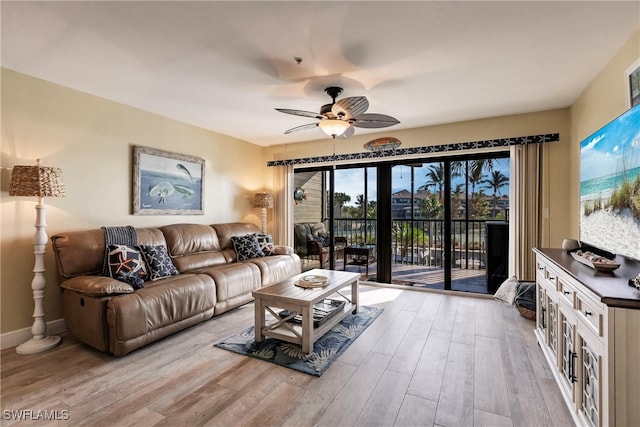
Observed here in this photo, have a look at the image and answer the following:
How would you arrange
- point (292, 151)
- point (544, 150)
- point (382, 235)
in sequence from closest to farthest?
point (544, 150), point (382, 235), point (292, 151)

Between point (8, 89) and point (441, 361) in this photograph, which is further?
point (8, 89)

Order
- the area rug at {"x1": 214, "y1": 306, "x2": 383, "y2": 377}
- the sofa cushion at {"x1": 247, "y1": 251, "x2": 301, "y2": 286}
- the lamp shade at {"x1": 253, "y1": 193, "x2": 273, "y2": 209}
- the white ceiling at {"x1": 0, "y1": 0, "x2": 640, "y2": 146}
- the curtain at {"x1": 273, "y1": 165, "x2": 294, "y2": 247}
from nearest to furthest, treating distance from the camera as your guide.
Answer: the white ceiling at {"x1": 0, "y1": 0, "x2": 640, "y2": 146}
the area rug at {"x1": 214, "y1": 306, "x2": 383, "y2": 377}
the sofa cushion at {"x1": 247, "y1": 251, "x2": 301, "y2": 286}
the lamp shade at {"x1": 253, "y1": 193, "x2": 273, "y2": 209}
the curtain at {"x1": 273, "y1": 165, "x2": 294, "y2": 247}

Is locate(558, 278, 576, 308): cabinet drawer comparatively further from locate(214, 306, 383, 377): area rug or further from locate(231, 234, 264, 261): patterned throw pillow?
locate(231, 234, 264, 261): patterned throw pillow

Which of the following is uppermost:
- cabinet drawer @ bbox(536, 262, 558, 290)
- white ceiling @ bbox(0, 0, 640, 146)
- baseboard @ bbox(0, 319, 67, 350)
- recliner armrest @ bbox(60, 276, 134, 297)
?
white ceiling @ bbox(0, 0, 640, 146)

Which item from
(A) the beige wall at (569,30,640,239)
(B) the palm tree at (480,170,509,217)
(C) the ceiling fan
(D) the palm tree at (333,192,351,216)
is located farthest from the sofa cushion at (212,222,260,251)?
(A) the beige wall at (569,30,640,239)

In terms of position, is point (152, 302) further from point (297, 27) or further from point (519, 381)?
point (519, 381)

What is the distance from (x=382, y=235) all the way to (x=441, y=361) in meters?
2.59

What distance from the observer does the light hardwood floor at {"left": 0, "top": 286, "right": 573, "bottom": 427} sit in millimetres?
1772

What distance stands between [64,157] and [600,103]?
206 inches

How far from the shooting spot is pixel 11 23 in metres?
2.01

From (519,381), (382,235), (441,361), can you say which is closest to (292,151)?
(382,235)

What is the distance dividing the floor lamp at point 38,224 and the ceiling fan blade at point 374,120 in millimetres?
2848

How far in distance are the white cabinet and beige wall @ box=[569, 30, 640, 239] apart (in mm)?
1362

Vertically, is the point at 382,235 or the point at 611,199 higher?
the point at 611,199
